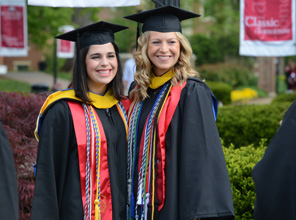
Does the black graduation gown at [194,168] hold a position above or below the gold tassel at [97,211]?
above

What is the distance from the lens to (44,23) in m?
15.9

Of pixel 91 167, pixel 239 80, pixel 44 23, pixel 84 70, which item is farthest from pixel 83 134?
pixel 239 80

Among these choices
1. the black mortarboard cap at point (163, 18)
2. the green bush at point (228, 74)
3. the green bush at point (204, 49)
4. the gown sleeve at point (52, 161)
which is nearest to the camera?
the gown sleeve at point (52, 161)

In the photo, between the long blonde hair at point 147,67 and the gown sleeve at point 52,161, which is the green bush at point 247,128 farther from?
the gown sleeve at point 52,161

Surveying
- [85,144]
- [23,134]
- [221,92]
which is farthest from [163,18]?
[221,92]

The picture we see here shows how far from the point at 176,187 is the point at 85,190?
602 millimetres

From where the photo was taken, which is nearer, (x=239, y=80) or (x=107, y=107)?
(x=107, y=107)

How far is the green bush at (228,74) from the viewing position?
21906 mm

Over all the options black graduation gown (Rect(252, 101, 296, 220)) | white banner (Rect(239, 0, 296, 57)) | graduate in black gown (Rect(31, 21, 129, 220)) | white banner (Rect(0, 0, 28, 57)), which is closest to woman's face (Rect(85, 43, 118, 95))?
graduate in black gown (Rect(31, 21, 129, 220))

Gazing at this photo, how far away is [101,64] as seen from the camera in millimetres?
3121

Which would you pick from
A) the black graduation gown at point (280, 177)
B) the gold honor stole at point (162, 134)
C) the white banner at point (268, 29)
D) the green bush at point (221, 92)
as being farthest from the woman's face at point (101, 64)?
the green bush at point (221, 92)

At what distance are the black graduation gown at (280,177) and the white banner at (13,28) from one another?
7934 mm

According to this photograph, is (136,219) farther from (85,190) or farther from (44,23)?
(44,23)

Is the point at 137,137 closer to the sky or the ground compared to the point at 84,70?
closer to the ground
